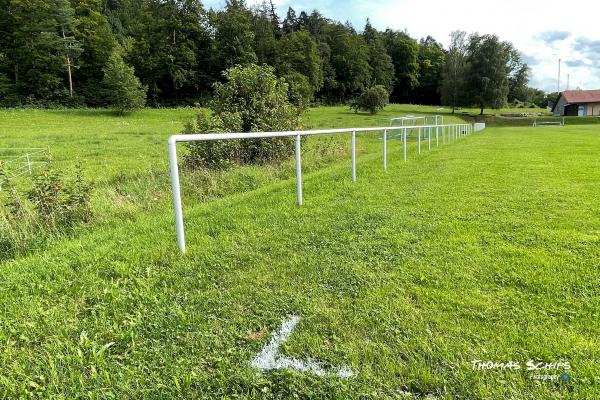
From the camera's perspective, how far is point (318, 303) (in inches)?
111

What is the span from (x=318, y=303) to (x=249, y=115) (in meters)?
10.2

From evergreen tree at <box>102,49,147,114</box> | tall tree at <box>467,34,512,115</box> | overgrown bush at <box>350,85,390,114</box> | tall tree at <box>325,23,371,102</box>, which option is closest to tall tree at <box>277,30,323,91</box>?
tall tree at <box>325,23,371,102</box>

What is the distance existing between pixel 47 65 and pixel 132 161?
45.8 meters

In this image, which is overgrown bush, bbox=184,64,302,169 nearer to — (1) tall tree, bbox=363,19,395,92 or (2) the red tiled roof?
(2) the red tiled roof

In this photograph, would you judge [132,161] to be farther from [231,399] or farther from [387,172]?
[231,399]

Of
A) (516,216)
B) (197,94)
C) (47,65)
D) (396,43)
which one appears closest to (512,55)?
(396,43)

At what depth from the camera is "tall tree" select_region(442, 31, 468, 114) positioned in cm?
6931

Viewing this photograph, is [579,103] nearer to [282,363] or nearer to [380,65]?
[380,65]

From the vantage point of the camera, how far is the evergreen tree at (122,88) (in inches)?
1697

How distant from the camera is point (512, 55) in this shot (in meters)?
70.8

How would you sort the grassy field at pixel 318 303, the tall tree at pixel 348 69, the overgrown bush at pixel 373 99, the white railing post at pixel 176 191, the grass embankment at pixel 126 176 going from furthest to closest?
the tall tree at pixel 348 69, the overgrown bush at pixel 373 99, the grass embankment at pixel 126 176, the white railing post at pixel 176 191, the grassy field at pixel 318 303

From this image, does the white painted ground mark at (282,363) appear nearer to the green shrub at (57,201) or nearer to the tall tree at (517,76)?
the green shrub at (57,201)

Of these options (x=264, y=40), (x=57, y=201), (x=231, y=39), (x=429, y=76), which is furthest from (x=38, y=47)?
(x=429, y=76)

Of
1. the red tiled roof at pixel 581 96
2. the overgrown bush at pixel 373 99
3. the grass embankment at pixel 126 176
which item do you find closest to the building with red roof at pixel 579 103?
the red tiled roof at pixel 581 96
